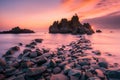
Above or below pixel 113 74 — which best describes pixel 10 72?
below

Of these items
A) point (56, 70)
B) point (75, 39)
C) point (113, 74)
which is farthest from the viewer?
point (75, 39)

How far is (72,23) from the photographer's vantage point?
116500 millimetres

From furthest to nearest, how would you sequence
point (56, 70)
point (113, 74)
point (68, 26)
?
point (68, 26), point (56, 70), point (113, 74)

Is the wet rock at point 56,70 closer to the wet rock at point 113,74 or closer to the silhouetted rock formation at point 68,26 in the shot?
the wet rock at point 113,74

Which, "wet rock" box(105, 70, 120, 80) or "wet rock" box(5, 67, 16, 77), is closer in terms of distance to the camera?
"wet rock" box(105, 70, 120, 80)

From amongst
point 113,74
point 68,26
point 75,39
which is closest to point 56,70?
point 113,74

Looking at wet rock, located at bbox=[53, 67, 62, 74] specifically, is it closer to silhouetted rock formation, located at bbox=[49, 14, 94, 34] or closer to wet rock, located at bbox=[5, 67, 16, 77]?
wet rock, located at bbox=[5, 67, 16, 77]

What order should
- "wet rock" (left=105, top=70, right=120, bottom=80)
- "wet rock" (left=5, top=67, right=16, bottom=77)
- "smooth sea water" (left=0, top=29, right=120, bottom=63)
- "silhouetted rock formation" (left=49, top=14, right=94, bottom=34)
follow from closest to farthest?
"wet rock" (left=105, top=70, right=120, bottom=80), "wet rock" (left=5, top=67, right=16, bottom=77), "smooth sea water" (left=0, top=29, right=120, bottom=63), "silhouetted rock formation" (left=49, top=14, right=94, bottom=34)

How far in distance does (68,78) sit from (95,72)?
4.50ft

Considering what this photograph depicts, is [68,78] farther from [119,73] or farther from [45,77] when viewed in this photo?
[119,73]

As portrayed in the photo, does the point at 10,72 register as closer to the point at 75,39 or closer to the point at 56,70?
the point at 56,70

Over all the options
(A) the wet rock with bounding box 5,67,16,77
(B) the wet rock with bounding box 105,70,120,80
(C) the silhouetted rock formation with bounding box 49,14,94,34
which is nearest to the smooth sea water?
(B) the wet rock with bounding box 105,70,120,80

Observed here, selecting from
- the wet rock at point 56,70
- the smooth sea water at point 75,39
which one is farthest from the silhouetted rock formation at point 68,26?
the wet rock at point 56,70

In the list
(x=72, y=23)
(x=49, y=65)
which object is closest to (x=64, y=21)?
(x=72, y=23)
